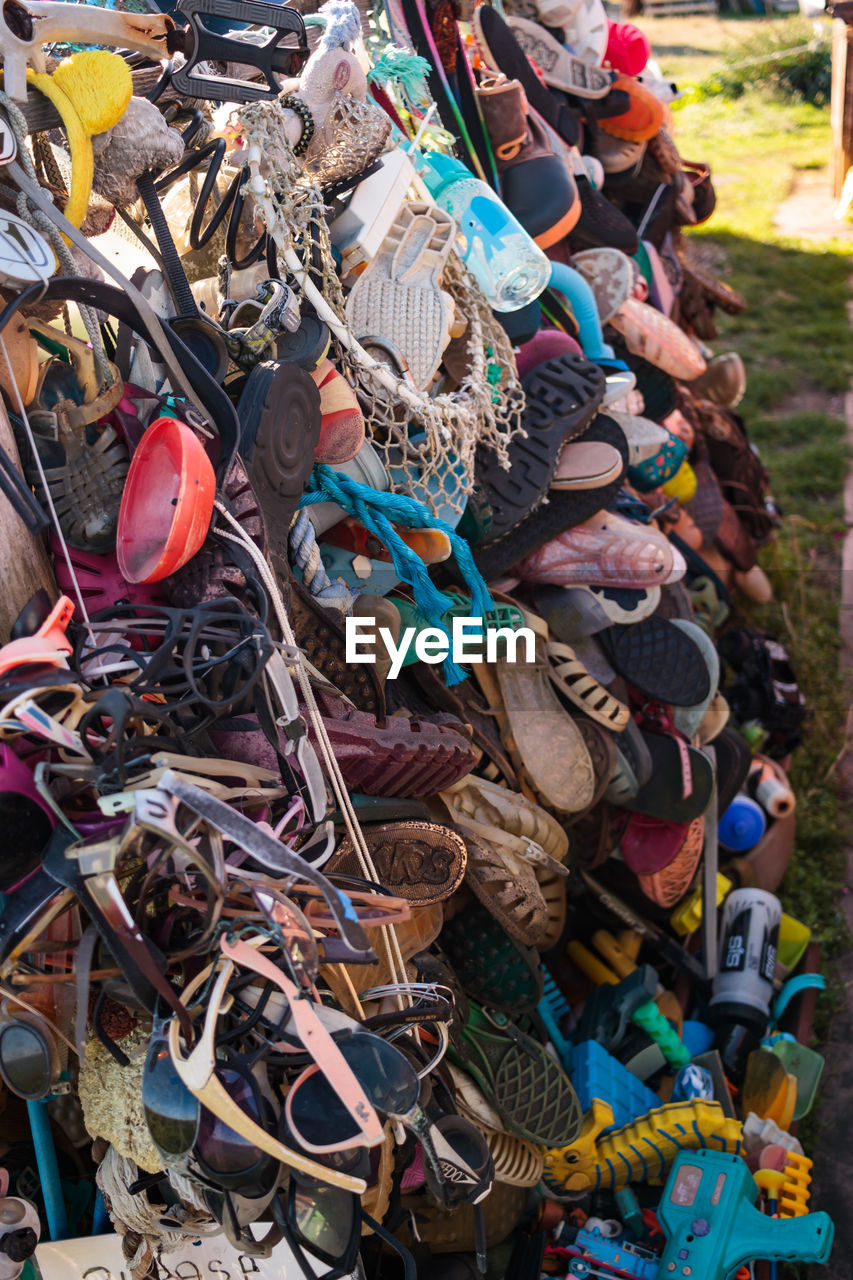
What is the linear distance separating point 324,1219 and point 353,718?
0.61 metres

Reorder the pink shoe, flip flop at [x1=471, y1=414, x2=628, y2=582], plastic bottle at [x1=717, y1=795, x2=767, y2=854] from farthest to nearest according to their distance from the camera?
plastic bottle at [x1=717, y1=795, x2=767, y2=854]
the pink shoe
flip flop at [x1=471, y1=414, x2=628, y2=582]

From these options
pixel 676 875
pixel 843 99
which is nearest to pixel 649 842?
pixel 676 875

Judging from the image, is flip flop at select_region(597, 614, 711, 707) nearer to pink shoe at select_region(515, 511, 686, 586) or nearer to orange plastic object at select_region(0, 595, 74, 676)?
pink shoe at select_region(515, 511, 686, 586)

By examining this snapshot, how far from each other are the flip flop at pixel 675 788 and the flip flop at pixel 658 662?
0.38ft

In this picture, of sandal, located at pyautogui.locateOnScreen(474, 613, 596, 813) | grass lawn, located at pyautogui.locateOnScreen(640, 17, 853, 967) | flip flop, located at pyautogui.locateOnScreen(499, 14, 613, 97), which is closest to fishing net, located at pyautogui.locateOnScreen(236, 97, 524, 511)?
sandal, located at pyautogui.locateOnScreen(474, 613, 596, 813)

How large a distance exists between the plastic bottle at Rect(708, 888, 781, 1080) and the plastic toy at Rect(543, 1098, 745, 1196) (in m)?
0.37

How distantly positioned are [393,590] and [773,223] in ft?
17.2

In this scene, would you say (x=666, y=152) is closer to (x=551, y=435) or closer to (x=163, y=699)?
(x=551, y=435)

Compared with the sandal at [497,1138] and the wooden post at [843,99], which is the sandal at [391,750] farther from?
the wooden post at [843,99]

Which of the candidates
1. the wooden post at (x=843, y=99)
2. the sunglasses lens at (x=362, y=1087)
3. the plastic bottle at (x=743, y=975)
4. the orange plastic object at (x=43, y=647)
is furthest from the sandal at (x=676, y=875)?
the wooden post at (x=843, y=99)

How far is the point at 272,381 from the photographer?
57.4 inches

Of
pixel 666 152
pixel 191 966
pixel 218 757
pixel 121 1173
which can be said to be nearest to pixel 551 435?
pixel 218 757

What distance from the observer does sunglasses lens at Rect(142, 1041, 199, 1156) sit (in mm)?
1067

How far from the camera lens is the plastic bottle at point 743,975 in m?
2.24
